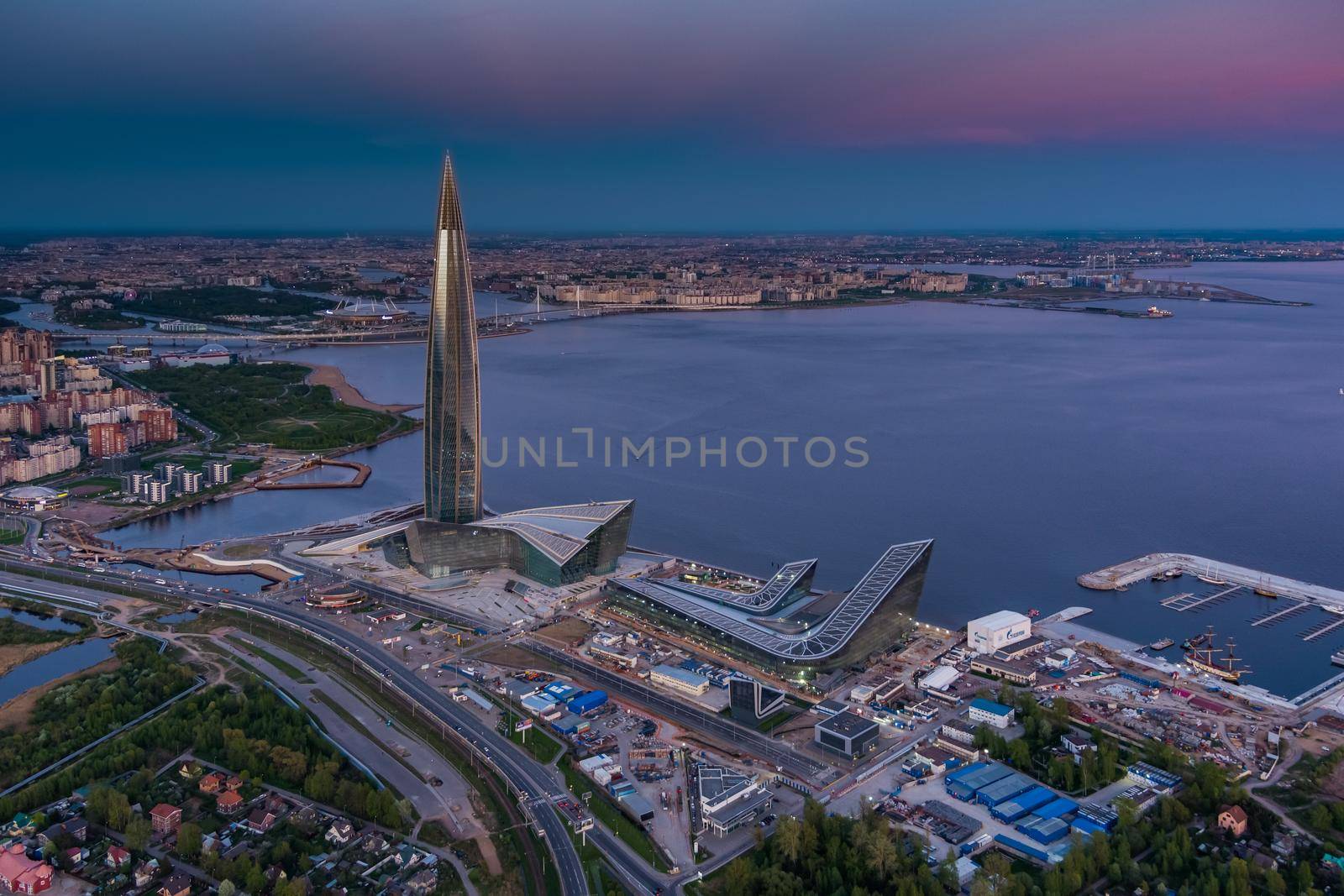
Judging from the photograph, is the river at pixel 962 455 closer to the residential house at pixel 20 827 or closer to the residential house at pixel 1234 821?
the residential house at pixel 1234 821

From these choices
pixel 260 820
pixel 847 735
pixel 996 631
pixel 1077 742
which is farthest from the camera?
pixel 996 631

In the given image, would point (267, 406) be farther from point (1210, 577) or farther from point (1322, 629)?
point (1322, 629)

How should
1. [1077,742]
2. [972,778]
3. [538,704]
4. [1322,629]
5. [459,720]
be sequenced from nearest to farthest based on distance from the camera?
1. [972,778]
2. [1077,742]
3. [459,720]
4. [538,704]
5. [1322,629]

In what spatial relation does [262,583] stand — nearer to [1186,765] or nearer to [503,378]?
[1186,765]

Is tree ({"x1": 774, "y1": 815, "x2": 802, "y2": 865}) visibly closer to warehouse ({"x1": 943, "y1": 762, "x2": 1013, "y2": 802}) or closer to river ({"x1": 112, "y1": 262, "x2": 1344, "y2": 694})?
warehouse ({"x1": 943, "y1": 762, "x2": 1013, "y2": 802})

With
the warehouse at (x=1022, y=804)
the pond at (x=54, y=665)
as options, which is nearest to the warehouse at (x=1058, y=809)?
the warehouse at (x=1022, y=804)

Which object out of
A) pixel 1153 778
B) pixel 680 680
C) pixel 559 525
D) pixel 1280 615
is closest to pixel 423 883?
pixel 680 680

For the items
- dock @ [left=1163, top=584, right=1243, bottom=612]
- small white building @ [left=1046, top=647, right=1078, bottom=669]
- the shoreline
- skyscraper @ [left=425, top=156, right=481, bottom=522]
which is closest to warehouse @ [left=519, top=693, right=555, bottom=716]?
skyscraper @ [left=425, top=156, right=481, bottom=522]

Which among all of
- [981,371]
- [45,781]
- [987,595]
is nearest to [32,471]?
[45,781]
